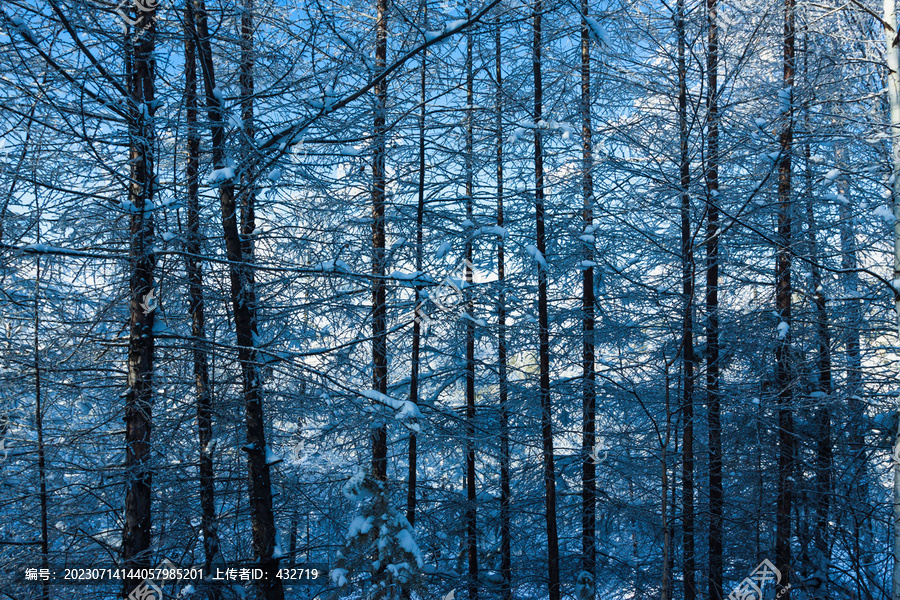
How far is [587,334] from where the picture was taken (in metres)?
8.38

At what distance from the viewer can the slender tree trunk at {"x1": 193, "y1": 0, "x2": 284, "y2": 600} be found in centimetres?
438

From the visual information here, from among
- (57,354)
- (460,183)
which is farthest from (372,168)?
(57,354)

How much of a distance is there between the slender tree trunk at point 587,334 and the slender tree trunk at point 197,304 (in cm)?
563

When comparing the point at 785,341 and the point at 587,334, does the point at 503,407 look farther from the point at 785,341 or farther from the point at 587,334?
the point at 785,341

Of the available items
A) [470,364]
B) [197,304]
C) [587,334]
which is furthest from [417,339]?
[197,304]

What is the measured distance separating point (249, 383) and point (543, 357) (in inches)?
191

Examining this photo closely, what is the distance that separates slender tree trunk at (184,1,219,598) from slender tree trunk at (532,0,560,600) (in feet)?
15.8

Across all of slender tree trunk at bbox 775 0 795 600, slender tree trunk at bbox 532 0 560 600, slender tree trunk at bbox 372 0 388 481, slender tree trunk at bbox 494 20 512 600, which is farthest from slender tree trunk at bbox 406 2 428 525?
slender tree trunk at bbox 775 0 795 600

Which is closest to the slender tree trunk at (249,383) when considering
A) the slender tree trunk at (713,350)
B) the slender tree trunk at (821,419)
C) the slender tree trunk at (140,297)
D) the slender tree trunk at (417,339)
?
the slender tree trunk at (140,297)

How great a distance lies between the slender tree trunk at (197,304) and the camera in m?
4.57

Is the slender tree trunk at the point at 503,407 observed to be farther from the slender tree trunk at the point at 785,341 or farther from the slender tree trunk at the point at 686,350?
the slender tree trunk at the point at 785,341

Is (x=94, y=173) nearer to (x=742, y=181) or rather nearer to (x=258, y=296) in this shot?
(x=258, y=296)

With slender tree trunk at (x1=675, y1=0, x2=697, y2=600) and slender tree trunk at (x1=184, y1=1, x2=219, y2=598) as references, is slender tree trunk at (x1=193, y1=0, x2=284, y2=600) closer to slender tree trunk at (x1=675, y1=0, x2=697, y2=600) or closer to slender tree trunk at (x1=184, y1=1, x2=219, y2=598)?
slender tree trunk at (x1=184, y1=1, x2=219, y2=598)

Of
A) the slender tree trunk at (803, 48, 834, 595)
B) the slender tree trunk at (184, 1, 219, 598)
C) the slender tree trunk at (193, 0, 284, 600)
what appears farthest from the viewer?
the slender tree trunk at (803, 48, 834, 595)
